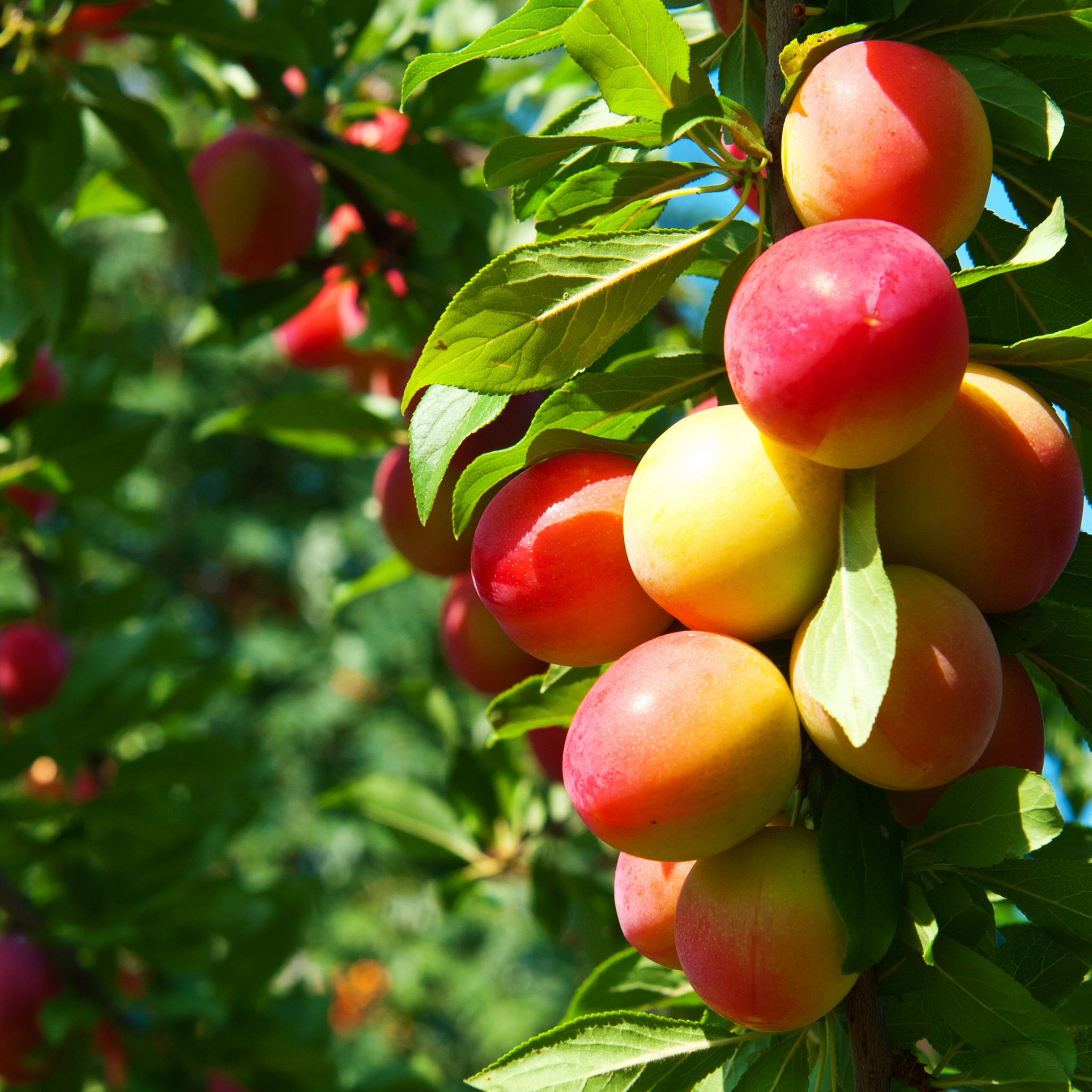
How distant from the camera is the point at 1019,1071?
1.04 feet

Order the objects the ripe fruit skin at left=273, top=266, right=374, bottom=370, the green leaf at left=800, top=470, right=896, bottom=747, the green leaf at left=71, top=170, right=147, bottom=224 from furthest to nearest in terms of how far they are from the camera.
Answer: the ripe fruit skin at left=273, top=266, right=374, bottom=370, the green leaf at left=71, top=170, right=147, bottom=224, the green leaf at left=800, top=470, right=896, bottom=747

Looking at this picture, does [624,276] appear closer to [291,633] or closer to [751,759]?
[751,759]

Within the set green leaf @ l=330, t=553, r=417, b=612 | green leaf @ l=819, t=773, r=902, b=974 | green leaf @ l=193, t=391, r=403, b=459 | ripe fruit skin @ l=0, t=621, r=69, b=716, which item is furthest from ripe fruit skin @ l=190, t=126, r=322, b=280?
green leaf @ l=819, t=773, r=902, b=974

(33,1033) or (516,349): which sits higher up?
(516,349)

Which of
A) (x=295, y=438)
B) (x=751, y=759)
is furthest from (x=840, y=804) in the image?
(x=295, y=438)

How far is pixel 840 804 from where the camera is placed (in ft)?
1.06

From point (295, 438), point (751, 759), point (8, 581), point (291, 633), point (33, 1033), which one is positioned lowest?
point (291, 633)

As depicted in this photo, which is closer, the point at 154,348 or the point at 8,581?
the point at 8,581

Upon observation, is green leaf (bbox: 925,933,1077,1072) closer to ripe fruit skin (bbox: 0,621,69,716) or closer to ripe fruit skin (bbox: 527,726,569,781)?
ripe fruit skin (bbox: 527,726,569,781)

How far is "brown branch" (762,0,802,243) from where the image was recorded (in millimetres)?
370

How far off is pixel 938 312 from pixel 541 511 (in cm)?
14

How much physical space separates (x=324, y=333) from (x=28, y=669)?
503mm

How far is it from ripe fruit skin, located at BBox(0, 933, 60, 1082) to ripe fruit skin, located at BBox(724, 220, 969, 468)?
89cm

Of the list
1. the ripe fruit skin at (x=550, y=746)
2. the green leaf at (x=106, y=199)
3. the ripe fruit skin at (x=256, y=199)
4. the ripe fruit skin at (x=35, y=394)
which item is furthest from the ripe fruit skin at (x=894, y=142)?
the ripe fruit skin at (x=35, y=394)
